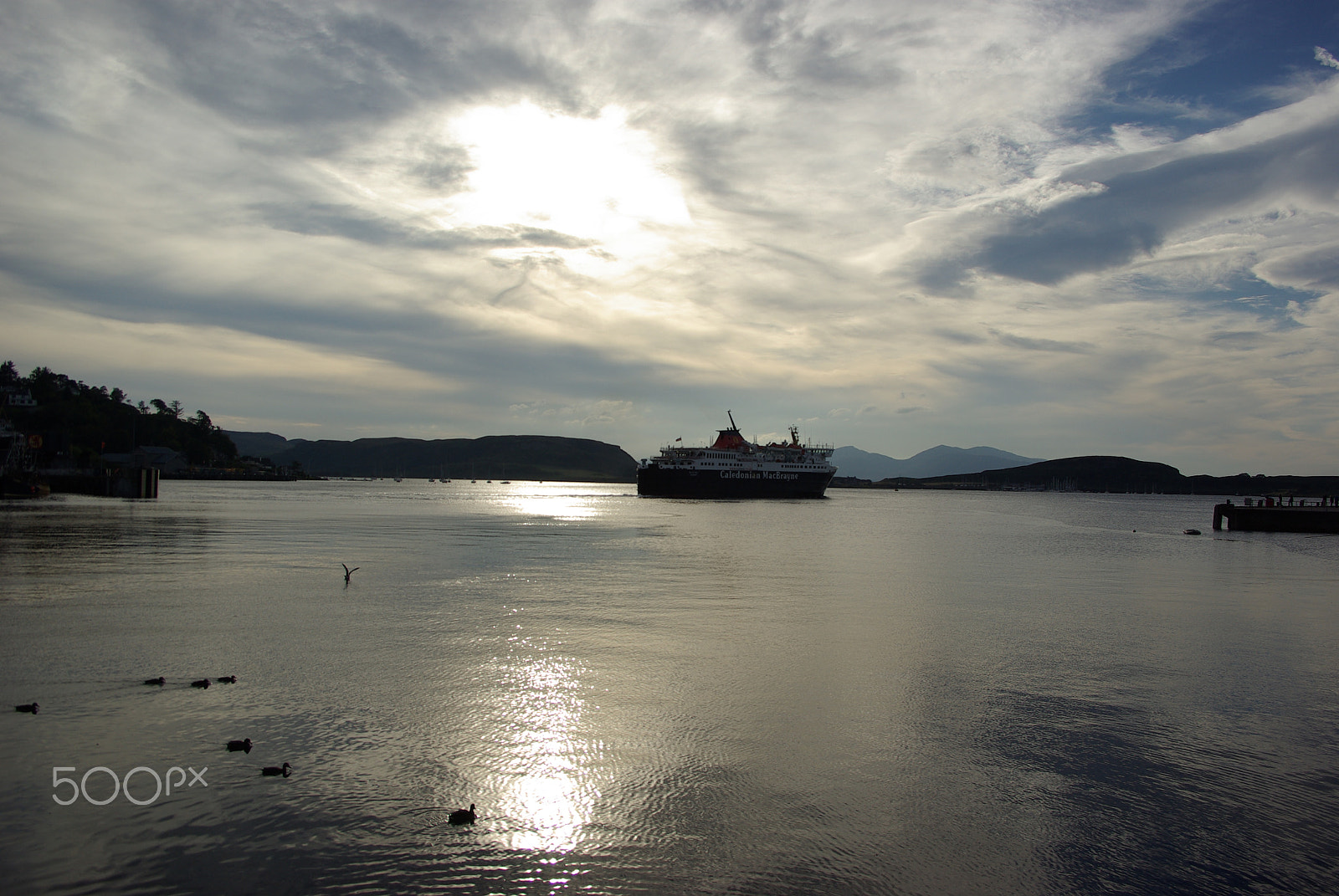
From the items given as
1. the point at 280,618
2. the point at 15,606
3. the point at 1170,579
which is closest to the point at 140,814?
the point at 280,618

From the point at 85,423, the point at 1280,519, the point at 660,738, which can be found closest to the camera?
the point at 660,738

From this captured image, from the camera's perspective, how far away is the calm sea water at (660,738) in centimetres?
636

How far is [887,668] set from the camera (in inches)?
525

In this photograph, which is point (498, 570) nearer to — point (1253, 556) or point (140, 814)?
point (140, 814)

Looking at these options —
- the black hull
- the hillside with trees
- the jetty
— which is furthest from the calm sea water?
the hillside with trees

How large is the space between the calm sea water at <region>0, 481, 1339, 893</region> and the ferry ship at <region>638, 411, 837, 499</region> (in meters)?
84.8

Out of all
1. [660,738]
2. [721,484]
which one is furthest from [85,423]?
[660,738]

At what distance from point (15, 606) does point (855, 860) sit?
18689mm

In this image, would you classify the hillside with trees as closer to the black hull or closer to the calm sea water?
the black hull

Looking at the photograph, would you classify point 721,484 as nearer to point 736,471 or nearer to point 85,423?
point 736,471

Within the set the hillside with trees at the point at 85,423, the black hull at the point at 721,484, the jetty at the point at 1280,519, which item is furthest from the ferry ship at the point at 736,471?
the hillside with trees at the point at 85,423

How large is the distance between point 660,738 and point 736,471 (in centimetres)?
10035

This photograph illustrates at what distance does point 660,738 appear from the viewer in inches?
371

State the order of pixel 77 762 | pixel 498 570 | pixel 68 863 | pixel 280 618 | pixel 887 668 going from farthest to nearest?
pixel 498 570 → pixel 280 618 → pixel 887 668 → pixel 77 762 → pixel 68 863
